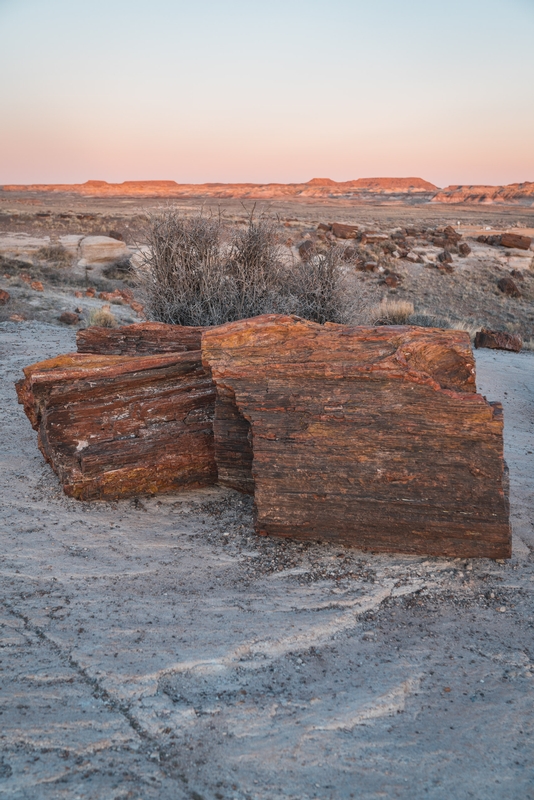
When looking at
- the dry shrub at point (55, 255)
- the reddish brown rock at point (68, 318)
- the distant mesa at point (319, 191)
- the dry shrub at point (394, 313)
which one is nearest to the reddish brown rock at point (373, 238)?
the dry shrub at point (394, 313)

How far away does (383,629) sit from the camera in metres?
3.16

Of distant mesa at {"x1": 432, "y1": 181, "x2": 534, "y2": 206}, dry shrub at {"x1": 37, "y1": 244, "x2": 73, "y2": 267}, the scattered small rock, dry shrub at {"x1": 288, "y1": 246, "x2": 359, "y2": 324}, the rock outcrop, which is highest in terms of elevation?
the rock outcrop

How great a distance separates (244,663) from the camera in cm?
285

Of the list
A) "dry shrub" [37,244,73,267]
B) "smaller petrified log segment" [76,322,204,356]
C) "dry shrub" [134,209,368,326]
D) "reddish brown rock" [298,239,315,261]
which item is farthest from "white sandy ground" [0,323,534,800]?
"dry shrub" [37,244,73,267]

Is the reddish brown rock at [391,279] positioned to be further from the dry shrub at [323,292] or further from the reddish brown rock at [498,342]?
the dry shrub at [323,292]

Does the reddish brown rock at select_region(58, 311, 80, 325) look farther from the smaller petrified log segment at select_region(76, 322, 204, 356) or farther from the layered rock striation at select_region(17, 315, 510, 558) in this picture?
the layered rock striation at select_region(17, 315, 510, 558)

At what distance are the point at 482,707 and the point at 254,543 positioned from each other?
1.81 meters

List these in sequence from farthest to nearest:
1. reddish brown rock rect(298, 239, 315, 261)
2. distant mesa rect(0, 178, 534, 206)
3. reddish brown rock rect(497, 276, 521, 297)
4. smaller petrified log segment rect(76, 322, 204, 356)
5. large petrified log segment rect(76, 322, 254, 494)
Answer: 1. distant mesa rect(0, 178, 534, 206)
2. reddish brown rock rect(497, 276, 521, 297)
3. reddish brown rock rect(298, 239, 315, 261)
4. smaller petrified log segment rect(76, 322, 204, 356)
5. large petrified log segment rect(76, 322, 254, 494)

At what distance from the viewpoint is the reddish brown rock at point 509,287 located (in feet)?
65.4

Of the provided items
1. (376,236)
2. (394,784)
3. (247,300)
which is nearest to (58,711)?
(394,784)

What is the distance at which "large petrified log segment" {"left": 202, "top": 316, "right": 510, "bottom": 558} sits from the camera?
367 centimetres

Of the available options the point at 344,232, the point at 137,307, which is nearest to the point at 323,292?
the point at 137,307

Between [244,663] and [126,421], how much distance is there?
2.34 meters

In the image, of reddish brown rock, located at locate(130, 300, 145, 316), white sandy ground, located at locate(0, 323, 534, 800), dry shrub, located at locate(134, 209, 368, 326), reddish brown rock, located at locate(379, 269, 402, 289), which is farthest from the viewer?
reddish brown rock, located at locate(379, 269, 402, 289)
